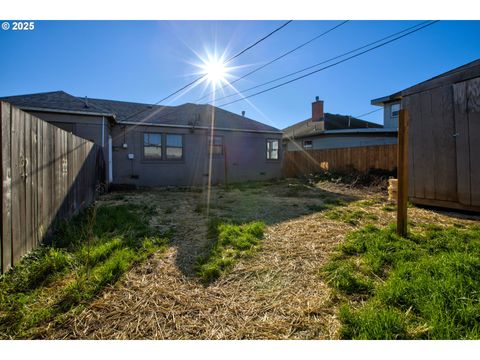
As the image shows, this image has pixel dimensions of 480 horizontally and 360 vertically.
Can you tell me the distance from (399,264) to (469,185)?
129 inches

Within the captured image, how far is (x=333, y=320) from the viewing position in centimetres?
167

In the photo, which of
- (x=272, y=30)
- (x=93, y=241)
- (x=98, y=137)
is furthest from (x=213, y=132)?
(x=93, y=241)

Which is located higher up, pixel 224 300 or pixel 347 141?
pixel 347 141

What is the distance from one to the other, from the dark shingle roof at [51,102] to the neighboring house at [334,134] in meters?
14.9

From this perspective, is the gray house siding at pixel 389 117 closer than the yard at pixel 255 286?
No

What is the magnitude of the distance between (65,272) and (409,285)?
10.3ft

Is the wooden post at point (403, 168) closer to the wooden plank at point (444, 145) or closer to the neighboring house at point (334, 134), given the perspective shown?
the wooden plank at point (444, 145)

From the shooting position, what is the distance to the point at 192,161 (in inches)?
476

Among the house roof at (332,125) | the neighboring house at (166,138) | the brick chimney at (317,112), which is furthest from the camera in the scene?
the brick chimney at (317,112)

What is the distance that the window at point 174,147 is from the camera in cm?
1158

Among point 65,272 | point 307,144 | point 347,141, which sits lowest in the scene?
point 65,272

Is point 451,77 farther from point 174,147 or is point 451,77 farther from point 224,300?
point 174,147

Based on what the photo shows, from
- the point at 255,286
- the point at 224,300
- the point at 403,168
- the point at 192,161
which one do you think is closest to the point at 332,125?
the point at 192,161

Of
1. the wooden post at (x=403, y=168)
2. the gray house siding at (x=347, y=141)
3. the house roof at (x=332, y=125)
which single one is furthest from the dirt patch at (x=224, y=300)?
the house roof at (x=332, y=125)
